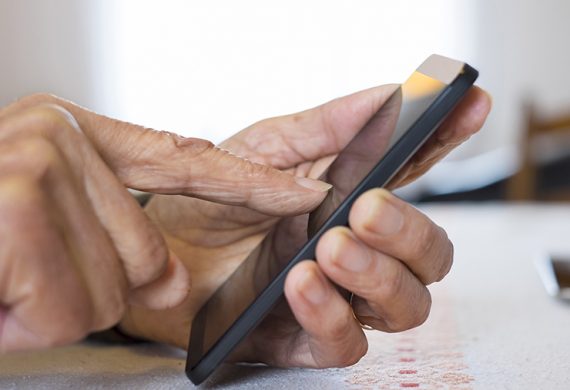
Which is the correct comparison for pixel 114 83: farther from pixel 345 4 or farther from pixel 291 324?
pixel 291 324

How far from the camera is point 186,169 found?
0.48 metres

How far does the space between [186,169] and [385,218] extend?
0.42ft

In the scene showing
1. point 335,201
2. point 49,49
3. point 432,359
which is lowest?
point 49,49

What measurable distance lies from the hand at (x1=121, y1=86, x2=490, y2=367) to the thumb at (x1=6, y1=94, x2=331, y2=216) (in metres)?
0.07

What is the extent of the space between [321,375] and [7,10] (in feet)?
11.6

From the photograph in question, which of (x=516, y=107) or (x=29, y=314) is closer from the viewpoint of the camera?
(x=29, y=314)

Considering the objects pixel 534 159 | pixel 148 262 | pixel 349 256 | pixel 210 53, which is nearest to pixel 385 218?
pixel 349 256

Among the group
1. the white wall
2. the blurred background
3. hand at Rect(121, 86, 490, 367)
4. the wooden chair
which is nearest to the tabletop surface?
hand at Rect(121, 86, 490, 367)

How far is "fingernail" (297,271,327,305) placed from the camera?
43cm

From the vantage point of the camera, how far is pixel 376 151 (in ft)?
1.64

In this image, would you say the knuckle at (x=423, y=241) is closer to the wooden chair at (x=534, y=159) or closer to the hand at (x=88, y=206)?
the hand at (x=88, y=206)

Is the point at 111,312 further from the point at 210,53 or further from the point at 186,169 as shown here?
the point at 210,53

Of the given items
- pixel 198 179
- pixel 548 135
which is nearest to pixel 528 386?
pixel 198 179

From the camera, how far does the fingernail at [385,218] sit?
43 cm
